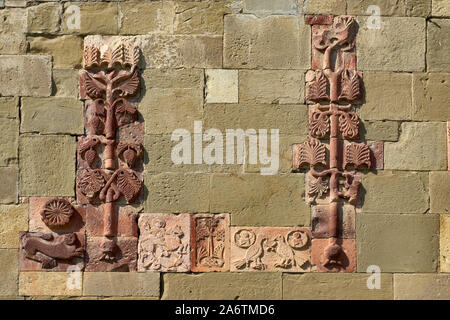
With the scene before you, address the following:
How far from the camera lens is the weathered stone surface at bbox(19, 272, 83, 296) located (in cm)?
729

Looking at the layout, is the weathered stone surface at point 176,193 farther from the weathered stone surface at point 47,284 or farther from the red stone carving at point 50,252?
the weathered stone surface at point 47,284

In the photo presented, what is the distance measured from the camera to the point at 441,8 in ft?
25.6

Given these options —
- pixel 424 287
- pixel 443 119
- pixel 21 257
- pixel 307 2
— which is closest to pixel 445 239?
pixel 424 287

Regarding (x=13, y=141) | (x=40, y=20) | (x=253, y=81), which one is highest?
(x=40, y=20)

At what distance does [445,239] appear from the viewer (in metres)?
7.43

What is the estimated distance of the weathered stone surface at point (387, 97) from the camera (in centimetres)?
761

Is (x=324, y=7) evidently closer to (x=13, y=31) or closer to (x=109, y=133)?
(x=109, y=133)

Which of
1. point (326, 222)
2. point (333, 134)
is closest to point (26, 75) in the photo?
point (333, 134)

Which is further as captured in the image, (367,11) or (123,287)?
(367,11)

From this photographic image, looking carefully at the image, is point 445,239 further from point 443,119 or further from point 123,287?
point 123,287

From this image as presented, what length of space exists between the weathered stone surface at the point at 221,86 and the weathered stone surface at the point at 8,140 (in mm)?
1787

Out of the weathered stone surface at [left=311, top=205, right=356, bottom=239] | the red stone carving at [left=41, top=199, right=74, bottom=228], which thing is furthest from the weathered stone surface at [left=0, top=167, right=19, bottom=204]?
the weathered stone surface at [left=311, top=205, right=356, bottom=239]

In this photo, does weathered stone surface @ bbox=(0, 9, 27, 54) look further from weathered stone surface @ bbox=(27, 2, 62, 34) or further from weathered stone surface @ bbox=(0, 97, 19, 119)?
weathered stone surface @ bbox=(0, 97, 19, 119)

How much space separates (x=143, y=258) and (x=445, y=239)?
107 inches
